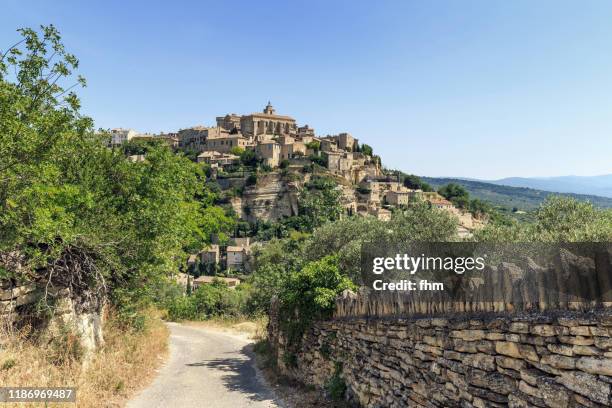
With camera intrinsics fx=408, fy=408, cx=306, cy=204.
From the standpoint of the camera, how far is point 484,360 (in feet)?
14.1

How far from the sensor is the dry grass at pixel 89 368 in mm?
6816

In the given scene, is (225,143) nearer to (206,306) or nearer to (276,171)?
(276,171)

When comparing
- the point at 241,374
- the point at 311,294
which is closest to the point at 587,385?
the point at 311,294

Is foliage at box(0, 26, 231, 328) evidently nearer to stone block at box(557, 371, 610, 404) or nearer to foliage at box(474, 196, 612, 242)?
stone block at box(557, 371, 610, 404)

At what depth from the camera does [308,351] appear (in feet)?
33.7

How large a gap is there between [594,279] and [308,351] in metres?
7.81

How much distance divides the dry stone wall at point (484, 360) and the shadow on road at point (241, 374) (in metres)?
3.07

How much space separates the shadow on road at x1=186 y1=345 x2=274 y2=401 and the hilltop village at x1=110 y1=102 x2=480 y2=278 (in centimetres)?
7815

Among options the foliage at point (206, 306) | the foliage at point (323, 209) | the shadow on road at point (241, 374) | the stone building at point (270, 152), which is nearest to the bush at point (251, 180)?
the stone building at point (270, 152)

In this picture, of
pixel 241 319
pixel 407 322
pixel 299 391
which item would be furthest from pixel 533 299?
pixel 241 319

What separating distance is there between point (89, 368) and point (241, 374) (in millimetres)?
4471

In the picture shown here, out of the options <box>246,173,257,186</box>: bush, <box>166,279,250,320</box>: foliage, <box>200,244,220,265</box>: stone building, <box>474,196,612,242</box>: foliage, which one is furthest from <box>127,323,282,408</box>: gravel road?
<box>246,173,257,186</box>: bush

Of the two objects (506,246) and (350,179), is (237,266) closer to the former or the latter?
(350,179)

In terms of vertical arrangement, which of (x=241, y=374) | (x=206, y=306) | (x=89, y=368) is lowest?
(x=206, y=306)
